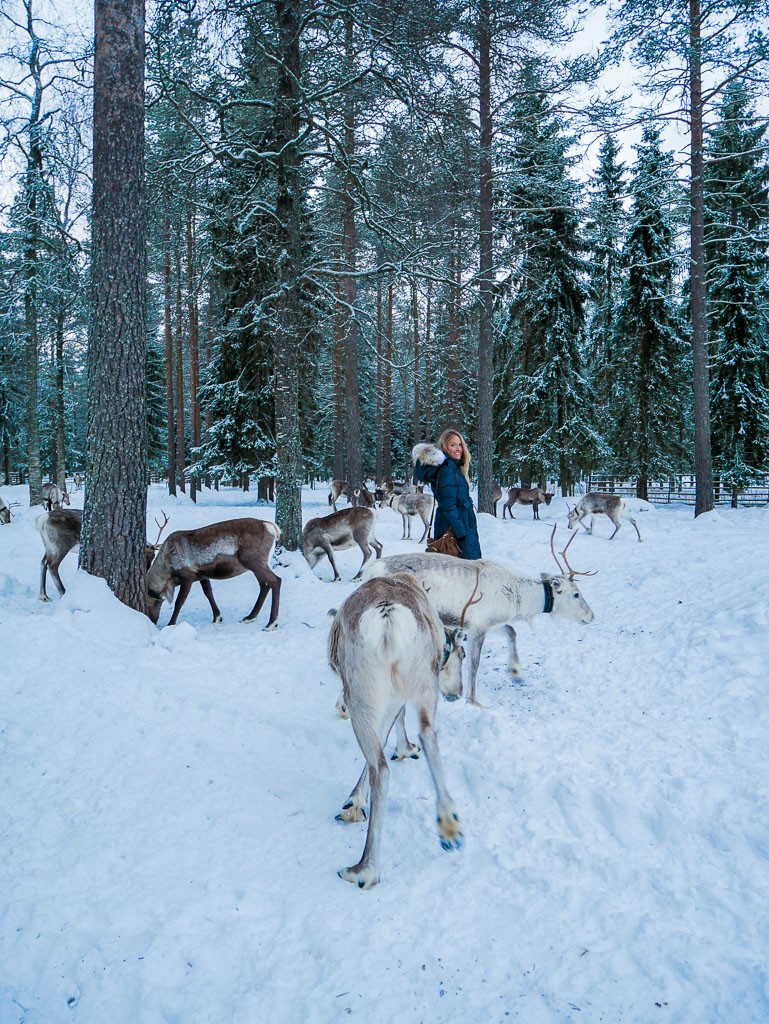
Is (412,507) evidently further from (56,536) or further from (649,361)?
(649,361)

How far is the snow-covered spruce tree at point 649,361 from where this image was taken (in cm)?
2355

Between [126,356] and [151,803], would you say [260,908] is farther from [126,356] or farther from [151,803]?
[126,356]

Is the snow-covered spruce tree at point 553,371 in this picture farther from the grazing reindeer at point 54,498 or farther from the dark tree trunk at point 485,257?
the grazing reindeer at point 54,498

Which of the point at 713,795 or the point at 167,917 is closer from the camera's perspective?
the point at 167,917

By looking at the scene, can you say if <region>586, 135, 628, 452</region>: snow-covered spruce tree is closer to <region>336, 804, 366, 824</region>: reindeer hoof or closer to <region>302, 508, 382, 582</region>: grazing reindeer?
<region>302, 508, 382, 582</region>: grazing reindeer

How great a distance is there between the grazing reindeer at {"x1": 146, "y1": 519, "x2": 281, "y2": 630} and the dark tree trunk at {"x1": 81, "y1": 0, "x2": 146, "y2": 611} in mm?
657

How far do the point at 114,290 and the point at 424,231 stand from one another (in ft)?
23.6

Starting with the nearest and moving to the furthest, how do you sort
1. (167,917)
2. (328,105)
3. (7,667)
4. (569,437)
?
(167,917) < (7,667) < (328,105) < (569,437)

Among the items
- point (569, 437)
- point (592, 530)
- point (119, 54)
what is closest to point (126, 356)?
point (119, 54)

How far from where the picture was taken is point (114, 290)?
20.2 ft

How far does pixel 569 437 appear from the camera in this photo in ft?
77.6

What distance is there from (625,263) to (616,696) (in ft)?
78.4

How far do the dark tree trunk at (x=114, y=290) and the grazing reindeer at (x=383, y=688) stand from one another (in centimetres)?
410

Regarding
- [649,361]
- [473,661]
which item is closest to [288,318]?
[473,661]
